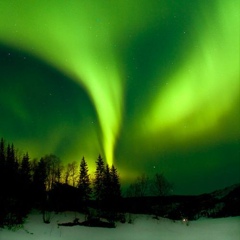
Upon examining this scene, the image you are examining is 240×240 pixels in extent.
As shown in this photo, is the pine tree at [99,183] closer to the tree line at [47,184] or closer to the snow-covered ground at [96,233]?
the tree line at [47,184]

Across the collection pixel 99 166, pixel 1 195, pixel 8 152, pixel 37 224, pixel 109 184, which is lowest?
pixel 37 224

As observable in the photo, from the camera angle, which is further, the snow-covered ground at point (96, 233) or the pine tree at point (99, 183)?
the pine tree at point (99, 183)

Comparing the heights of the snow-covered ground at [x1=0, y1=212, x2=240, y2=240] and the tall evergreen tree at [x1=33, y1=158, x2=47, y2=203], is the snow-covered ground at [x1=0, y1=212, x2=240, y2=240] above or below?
below

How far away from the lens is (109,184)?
69.2m

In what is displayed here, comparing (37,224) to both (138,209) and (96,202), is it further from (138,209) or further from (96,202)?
(138,209)

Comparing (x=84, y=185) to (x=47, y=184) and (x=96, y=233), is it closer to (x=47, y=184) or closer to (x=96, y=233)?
(x=47, y=184)

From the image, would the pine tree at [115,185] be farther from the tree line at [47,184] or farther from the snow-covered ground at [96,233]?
the snow-covered ground at [96,233]

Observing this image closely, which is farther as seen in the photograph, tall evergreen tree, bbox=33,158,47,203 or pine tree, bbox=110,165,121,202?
pine tree, bbox=110,165,121,202

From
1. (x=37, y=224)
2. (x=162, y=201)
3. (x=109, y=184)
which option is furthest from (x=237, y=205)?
(x=37, y=224)

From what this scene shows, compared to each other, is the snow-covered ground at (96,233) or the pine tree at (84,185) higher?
the pine tree at (84,185)

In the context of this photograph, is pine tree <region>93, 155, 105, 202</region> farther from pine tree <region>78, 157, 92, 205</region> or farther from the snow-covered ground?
the snow-covered ground

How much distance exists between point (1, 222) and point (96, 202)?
33241mm

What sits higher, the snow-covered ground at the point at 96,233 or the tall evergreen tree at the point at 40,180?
the tall evergreen tree at the point at 40,180

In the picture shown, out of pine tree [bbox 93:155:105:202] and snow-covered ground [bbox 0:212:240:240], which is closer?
snow-covered ground [bbox 0:212:240:240]
